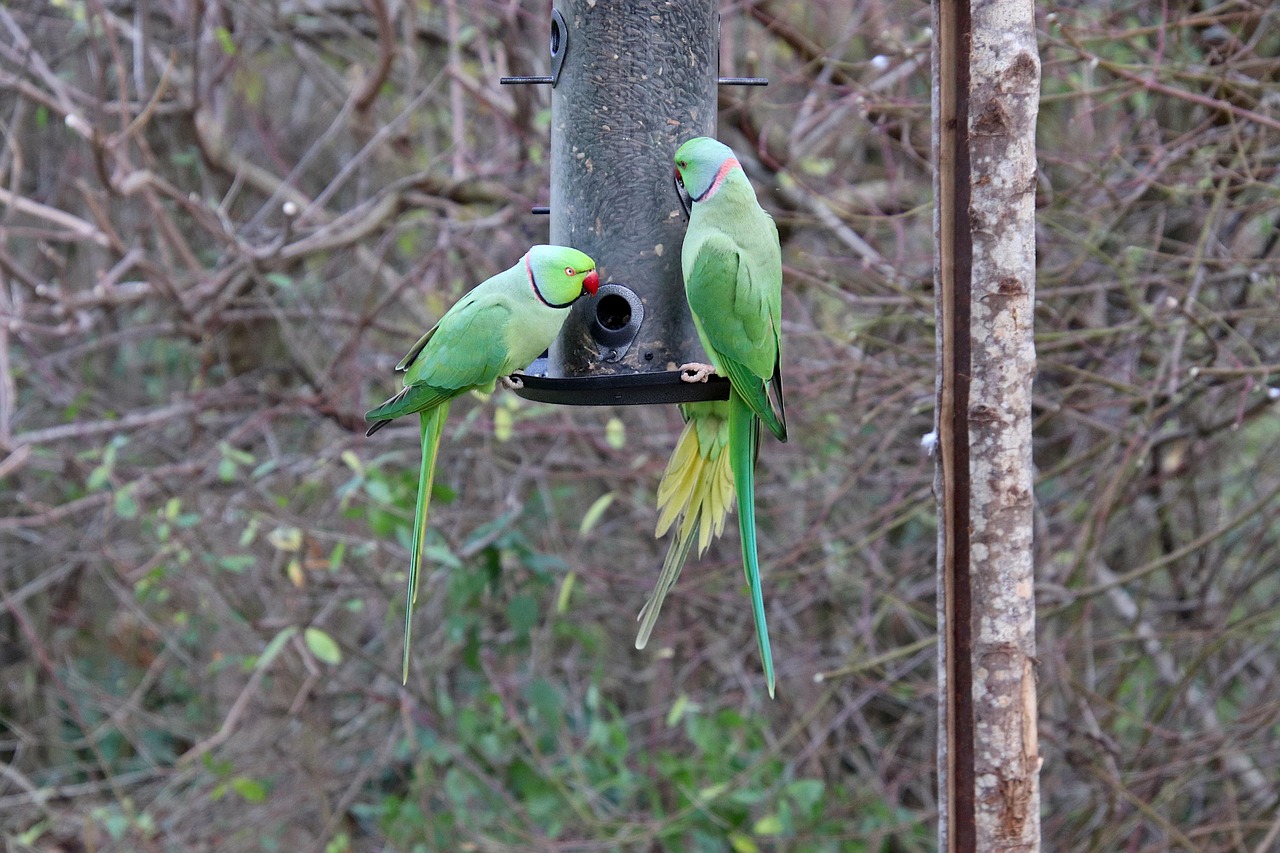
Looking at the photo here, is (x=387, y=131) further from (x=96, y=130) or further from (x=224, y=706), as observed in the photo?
(x=224, y=706)

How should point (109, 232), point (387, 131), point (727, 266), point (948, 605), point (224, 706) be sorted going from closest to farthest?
1. point (948, 605)
2. point (727, 266)
3. point (109, 232)
4. point (387, 131)
5. point (224, 706)

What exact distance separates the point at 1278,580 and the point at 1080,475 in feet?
4.70

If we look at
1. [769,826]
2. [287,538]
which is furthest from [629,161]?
[769,826]

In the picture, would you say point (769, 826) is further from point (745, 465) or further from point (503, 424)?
point (745, 465)

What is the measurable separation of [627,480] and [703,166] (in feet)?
7.81

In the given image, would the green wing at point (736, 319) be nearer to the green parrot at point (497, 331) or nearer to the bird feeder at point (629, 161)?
the green parrot at point (497, 331)

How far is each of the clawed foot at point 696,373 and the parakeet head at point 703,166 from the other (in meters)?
0.36

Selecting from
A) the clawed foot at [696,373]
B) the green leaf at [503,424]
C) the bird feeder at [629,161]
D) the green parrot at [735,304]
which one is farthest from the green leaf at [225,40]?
the clawed foot at [696,373]

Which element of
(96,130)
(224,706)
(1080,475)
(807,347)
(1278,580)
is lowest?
(224,706)

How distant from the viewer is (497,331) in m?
2.50

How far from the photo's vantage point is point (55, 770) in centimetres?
615

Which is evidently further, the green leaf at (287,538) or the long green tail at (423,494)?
the green leaf at (287,538)

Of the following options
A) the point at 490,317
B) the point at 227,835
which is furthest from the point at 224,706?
the point at 490,317

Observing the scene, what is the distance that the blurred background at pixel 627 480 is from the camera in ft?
12.7
